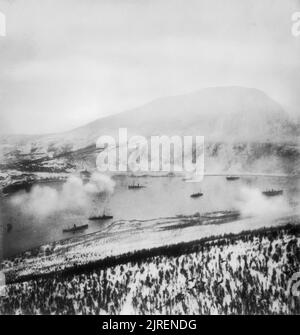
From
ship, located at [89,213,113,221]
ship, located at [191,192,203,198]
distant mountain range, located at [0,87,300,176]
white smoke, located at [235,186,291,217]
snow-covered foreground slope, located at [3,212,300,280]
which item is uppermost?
distant mountain range, located at [0,87,300,176]

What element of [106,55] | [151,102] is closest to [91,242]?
[151,102]

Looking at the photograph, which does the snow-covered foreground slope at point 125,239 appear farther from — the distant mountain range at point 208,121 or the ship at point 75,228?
the distant mountain range at point 208,121

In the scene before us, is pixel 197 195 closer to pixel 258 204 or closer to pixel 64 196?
pixel 258 204

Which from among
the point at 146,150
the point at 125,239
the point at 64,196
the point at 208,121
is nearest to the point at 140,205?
the point at 125,239

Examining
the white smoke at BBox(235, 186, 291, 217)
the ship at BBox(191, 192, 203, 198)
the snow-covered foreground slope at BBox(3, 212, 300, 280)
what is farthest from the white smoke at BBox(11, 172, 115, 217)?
the white smoke at BBox(235, 186, 291, 217)

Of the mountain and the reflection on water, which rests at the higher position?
the mountain

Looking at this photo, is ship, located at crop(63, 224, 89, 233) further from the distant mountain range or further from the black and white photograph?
the distant mountain range
